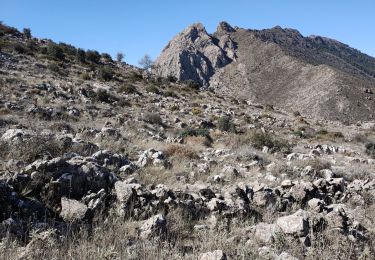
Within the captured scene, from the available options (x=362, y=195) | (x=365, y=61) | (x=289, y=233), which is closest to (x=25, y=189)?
(x=289, y=233)

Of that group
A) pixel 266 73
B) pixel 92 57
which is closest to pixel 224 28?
pixel 266 73

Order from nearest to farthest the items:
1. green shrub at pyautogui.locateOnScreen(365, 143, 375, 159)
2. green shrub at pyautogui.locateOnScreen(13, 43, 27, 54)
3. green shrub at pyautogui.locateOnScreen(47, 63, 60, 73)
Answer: green shrub at pyautogui.locateOnScreen(365, 143, 375, 159) < green shrub at pyautogui.locateOnScreen(47, 63, 60, 73) < green shrub at pyautogui.locateOnScreen(13, 43, 27, 54)

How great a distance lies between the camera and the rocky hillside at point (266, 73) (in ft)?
204

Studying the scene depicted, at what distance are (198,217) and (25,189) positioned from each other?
2277 millimetres

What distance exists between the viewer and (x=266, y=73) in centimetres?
8525

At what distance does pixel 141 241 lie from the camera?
3.65 meters

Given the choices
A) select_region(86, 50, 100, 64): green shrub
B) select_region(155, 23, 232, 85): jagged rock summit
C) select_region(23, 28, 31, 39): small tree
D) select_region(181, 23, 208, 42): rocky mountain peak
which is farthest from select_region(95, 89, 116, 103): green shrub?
select_region(181, 23, 208, 42): rocky mountain peak

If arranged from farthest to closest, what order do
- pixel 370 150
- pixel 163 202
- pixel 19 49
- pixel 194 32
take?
pixel 194 32
pixel 19 49
pixel 370 150
pixel 163 202

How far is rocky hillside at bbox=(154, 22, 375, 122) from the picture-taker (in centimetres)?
6225

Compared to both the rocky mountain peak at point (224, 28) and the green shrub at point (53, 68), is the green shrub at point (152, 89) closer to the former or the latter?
the green shrub at point (53, 68)

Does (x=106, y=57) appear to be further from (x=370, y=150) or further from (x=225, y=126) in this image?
(x=370, y=150)

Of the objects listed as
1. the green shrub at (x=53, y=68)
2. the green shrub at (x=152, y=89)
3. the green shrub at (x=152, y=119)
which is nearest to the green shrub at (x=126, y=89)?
the green shrub at (x=152, y=89)

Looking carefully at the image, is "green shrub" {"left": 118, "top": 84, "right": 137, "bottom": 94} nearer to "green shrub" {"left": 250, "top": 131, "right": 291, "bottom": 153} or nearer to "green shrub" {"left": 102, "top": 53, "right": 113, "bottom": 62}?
"green shrub" {"left": 250, "top": 131, "right": 291, "bottom": 153}

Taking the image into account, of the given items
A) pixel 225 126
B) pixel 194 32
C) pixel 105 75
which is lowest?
pixel 225 126
